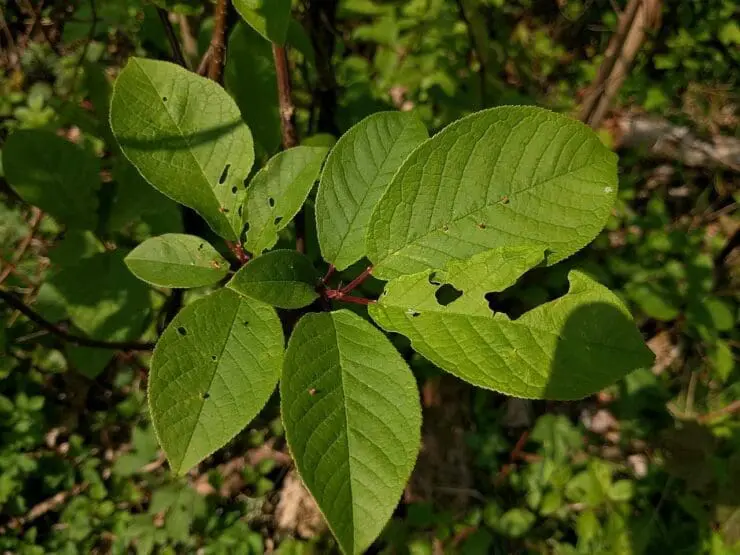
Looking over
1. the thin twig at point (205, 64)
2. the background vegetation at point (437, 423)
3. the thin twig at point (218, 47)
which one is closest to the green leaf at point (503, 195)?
the thin twig at point (218, 47)

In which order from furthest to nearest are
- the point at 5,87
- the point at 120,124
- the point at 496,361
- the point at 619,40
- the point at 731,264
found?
the point at 5,87, the point at 731,264, the point at 619,40, the point at 120,124, the point at 496,361

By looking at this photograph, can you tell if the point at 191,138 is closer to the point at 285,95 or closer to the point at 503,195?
the point at 285,95

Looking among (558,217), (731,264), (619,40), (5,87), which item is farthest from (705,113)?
(5,87)

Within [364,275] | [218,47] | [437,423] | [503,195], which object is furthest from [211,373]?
[437,423]

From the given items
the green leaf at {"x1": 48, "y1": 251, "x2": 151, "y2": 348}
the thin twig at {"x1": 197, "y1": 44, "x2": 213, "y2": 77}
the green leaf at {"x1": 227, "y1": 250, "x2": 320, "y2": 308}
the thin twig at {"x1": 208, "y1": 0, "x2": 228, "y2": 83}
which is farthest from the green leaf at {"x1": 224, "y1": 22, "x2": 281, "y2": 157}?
the green leaf at {"x1": 227, "y1": 250, "x2": 320, "y2": 308}

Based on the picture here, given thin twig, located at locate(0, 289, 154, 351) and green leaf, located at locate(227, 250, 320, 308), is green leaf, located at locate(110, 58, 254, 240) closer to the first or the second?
green leaf, located at locate(227, 250, 320, 308)

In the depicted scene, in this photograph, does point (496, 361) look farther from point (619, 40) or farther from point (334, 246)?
point (619, 40)
